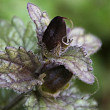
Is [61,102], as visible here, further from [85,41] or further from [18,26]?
[18,26]

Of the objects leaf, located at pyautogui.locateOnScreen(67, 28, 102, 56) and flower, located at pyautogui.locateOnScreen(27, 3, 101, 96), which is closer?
flower, located at pyautogui.locateOnScreen(27, 3, 101, 96)

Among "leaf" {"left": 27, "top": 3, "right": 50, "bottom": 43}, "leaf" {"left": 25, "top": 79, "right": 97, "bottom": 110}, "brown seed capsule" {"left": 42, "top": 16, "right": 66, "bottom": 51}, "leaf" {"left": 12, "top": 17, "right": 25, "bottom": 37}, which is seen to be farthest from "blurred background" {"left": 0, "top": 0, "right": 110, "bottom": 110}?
"brown seed capsule" {"left": 42, "top": 16, "right": 66, "bottom": 51}

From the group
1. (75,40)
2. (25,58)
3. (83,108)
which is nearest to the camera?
(25,58)

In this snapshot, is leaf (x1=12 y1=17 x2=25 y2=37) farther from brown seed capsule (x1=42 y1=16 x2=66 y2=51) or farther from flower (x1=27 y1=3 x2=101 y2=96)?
brown seed capsule (x1=42 y1=16 x2=66 y2=51)

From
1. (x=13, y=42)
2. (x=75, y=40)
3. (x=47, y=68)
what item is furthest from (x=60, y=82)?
(x=13, y=42)

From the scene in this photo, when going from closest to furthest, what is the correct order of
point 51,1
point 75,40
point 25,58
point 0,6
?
point 25,58, point 75,40, point 0,6, point 51,1

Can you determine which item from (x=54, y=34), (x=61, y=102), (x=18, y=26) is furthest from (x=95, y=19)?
(x=54, y=34)

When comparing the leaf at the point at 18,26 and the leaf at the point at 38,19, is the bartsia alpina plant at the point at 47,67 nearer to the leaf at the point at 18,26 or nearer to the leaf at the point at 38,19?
the leaf at the point at 38,19

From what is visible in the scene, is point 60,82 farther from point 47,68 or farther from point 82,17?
point 82,17

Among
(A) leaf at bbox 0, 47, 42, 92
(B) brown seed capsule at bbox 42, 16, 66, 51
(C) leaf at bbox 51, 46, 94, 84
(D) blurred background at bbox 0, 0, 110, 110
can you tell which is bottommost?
(D) blurred background at bbox 0, 0, 110, 110
